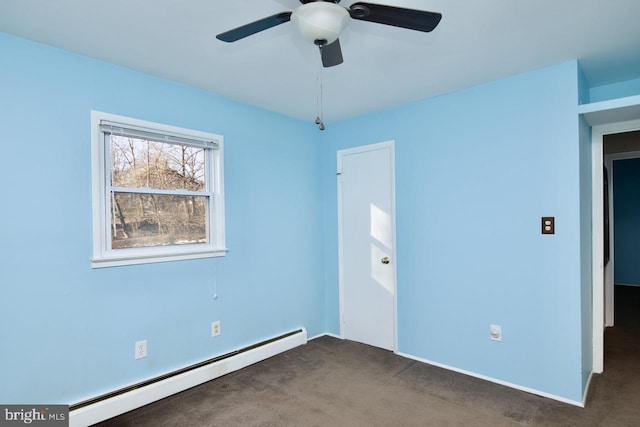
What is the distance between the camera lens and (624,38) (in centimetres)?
209

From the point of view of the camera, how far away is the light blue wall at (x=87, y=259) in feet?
6.63

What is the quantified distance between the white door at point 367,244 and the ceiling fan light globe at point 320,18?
2004mm

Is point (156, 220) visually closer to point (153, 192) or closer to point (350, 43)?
point (153, 192)

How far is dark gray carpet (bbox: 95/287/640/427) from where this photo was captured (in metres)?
2.23

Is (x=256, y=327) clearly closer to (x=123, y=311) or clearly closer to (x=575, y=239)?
(x=123, y=311)

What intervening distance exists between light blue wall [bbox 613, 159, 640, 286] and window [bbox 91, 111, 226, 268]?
753 centimetres

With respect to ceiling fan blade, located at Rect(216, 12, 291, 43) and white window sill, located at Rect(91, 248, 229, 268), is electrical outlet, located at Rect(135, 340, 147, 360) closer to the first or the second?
white window sill, located at Rect(91, 248, 229, 268)

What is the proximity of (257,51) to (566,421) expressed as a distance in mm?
3196

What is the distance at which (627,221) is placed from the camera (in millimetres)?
6371

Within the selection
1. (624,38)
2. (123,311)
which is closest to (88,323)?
(123,311)

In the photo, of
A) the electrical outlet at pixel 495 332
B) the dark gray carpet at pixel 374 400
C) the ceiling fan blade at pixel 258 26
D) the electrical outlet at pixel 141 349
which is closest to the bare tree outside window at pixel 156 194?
the electrical outlet at pixel 141 349

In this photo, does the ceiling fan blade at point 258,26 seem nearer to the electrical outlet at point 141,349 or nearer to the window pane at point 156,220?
the window pane at point 156,220

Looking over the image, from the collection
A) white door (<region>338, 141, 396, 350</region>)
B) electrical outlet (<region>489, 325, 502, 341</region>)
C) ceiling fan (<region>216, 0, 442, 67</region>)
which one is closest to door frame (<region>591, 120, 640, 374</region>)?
electrical outlet (<region>489, 325, 502, 341</region>)

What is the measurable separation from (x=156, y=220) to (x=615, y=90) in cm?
399
